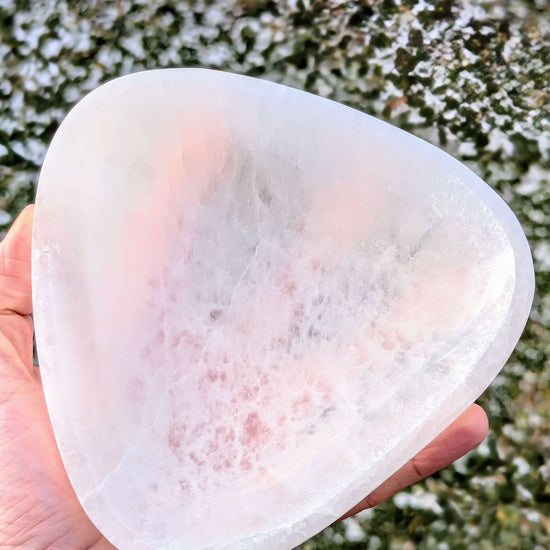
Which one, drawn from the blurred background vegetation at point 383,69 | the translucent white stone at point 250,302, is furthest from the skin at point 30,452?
the blurred background vegetation at point 383,69

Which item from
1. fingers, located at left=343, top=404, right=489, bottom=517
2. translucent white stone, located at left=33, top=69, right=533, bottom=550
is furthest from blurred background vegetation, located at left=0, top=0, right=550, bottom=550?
translucent white stone, located at left=33, top=69, right=533, bottom=550

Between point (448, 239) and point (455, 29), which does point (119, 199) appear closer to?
point (448, 239)

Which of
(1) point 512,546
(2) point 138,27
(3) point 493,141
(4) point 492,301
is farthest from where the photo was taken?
(2) point 138,27

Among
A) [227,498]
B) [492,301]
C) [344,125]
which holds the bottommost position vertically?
[227,498]

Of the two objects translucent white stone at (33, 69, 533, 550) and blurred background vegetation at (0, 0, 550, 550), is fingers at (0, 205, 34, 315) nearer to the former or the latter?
translucent white stone at (33, 69, 533, 550)

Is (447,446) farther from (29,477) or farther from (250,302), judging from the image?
(29,477)

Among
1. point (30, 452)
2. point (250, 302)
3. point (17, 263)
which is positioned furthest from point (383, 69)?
point (30, 452)

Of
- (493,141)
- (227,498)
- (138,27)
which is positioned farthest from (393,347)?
(138,27)
